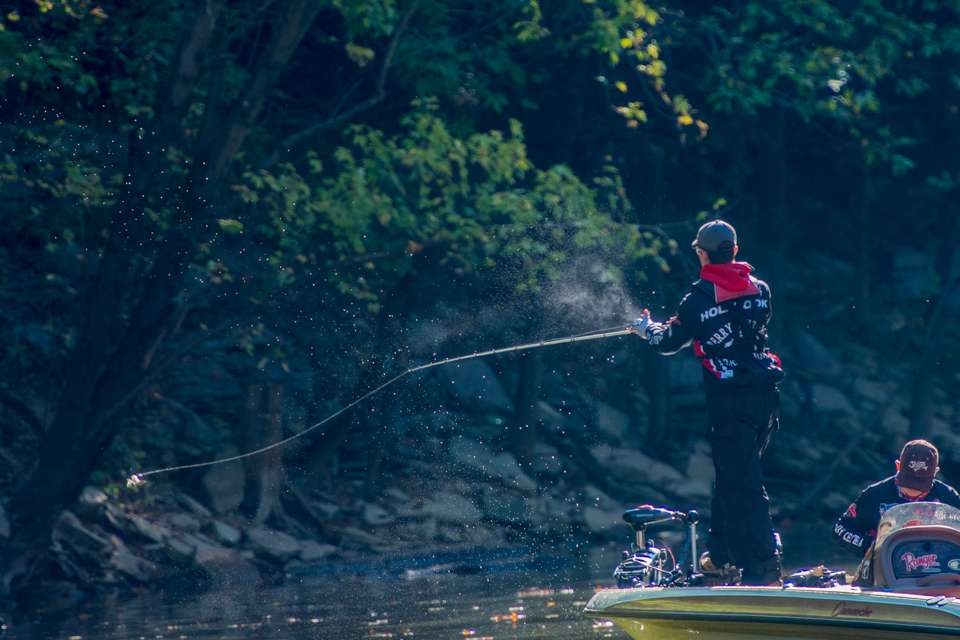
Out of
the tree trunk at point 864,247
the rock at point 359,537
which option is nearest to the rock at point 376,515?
the rock at point 359,537

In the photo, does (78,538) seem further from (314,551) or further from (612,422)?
(612,422)

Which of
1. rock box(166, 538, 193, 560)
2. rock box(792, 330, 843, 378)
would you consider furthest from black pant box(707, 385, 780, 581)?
rock box(792, 330, 843, 378)

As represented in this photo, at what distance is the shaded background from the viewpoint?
50.3 feet

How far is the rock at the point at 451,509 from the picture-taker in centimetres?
1856

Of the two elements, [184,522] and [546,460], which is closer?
[184,522]

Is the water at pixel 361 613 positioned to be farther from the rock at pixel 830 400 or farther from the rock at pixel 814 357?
the rock at pixel 814 357

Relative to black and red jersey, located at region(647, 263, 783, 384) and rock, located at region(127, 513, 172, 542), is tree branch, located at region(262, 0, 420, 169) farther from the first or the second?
black and red jersey, located at region(647, 263, 783, 384)

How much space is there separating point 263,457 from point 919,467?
401 inches

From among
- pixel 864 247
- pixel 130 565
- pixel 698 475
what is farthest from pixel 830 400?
pixel 130 565

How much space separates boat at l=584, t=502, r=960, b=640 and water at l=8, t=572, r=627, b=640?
6.16ft

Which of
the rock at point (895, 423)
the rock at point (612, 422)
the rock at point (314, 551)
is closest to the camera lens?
the rock at point (314, 551)

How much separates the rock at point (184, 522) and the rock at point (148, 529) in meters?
0.20

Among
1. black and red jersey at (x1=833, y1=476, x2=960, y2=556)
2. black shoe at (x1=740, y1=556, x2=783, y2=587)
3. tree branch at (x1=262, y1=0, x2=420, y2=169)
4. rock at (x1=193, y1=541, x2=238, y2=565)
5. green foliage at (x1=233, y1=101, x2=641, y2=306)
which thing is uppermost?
tree branch at (x1=262, y1=0, x2=420, y2=169)

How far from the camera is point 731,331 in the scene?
31.6 feet
